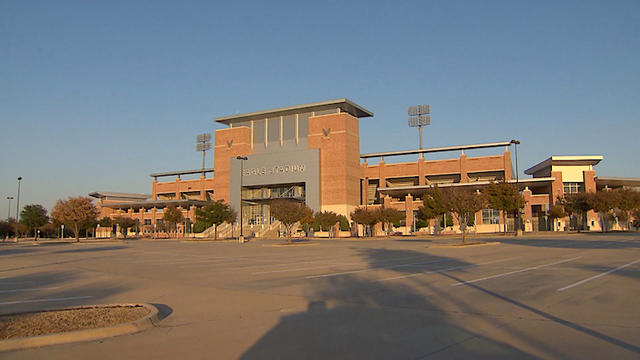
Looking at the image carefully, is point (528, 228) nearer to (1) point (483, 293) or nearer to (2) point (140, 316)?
(1) point (483, 293)

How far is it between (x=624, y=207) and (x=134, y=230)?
7824cm

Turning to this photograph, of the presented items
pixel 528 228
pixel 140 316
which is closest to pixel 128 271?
pixel 140 316

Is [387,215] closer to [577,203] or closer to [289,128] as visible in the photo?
[577,203]

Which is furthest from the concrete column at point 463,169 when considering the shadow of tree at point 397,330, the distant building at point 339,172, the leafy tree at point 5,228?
the leafy tree at point 5,228

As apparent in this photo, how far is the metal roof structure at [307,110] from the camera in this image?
75188 mm

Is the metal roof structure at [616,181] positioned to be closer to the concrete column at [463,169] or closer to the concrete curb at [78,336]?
the concrete column at [463,169]

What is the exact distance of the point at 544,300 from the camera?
33.6 ft

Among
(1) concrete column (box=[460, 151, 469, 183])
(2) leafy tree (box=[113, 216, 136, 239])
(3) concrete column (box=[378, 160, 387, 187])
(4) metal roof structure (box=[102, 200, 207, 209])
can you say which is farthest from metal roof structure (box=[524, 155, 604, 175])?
(2) leafy tree (box=[113, 216, 136, 239])

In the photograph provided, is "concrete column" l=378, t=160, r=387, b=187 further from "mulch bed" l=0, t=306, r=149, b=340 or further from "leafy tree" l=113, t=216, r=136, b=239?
"mulch bed" l=0, t=306, r=149, b=340

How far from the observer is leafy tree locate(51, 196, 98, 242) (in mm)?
59188

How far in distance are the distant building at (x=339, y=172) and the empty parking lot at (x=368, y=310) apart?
53014 mm

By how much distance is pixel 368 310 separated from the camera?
9.67 meters

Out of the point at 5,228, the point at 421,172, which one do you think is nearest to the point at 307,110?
the point at 421,172

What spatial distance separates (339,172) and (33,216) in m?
49.4
